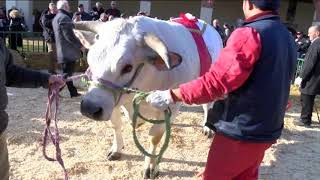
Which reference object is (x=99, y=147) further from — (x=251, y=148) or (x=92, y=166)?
(x=251, y=148)

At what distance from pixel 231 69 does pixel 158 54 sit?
93cm

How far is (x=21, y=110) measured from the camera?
6.88 metres

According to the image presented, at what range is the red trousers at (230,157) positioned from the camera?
308 centimetres

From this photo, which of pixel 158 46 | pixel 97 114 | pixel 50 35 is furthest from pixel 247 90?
pixel 50 35

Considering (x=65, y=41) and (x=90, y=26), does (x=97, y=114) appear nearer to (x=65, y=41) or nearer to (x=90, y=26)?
(x=90, y=26)

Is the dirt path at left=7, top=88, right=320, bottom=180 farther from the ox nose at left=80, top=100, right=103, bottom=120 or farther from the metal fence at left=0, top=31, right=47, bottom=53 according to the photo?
the metal fence at left=0, top=31, right=47, bottom=53

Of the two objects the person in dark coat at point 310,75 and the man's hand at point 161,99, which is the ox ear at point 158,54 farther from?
the person in dark coat at point 310,75

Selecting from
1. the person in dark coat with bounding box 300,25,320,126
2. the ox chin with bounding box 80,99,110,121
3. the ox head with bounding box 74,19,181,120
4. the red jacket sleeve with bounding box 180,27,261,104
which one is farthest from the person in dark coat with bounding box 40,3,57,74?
the red jacket sleeve with bounding box 180,27,261,104

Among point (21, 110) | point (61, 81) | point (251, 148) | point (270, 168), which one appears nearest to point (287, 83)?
point (251, 148)

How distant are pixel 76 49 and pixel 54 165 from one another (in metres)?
3.37

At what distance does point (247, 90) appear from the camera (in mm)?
2914

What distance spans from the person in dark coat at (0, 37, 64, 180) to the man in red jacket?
920mm

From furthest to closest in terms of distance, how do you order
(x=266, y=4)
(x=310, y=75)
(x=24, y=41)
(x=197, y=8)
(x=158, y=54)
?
1. (x=197, y=8)
2. (x=24, y=41)
3. (x=310, y=75)
4. (x=158, y=54)
5. (x=266, y=4)

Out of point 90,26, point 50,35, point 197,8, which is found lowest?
point 197,8
